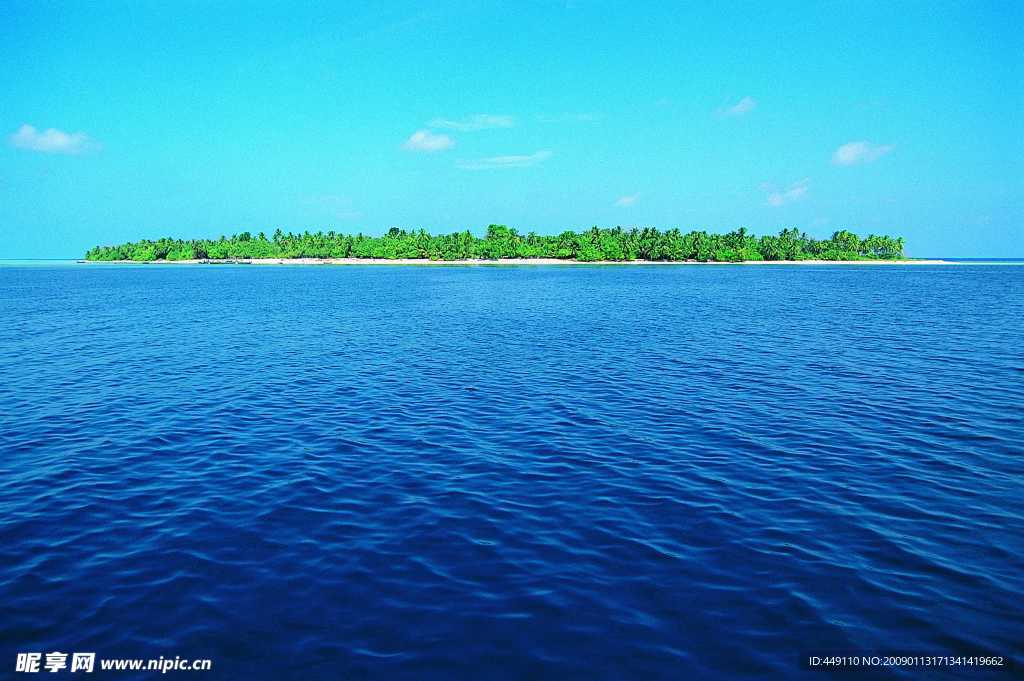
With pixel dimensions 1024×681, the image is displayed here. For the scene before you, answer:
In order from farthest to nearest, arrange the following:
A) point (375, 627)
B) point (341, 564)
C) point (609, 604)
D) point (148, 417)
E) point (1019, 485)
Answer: point (148, 417) < point (1019, 485) < point (341, 564) < point (609, 604) < point (375, 627)

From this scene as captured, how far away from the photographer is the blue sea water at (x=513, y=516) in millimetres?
12195

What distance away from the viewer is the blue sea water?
1220 cm

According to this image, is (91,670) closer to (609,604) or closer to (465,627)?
(465,627)

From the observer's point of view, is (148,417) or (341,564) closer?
(341,564)

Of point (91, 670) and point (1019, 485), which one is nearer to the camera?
point (91, 670)

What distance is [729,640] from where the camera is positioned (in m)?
12.2

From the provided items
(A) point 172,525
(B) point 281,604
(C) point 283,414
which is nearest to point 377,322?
(C) point 283,414

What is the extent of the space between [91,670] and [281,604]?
11.5 ft

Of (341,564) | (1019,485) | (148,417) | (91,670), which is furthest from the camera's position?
(148,417)

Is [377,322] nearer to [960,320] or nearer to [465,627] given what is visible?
[465,627]

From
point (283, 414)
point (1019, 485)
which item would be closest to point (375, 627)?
point (283, 414)

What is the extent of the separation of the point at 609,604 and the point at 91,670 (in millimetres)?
10524

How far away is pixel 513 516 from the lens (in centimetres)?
1791

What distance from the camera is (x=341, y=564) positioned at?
15.0 metres
